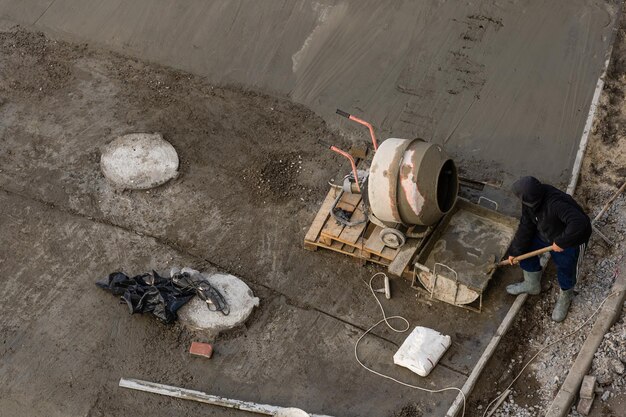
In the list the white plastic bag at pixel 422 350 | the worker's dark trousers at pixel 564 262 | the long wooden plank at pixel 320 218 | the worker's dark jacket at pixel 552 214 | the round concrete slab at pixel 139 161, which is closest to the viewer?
the worker's dark jacket at pixel 552 214

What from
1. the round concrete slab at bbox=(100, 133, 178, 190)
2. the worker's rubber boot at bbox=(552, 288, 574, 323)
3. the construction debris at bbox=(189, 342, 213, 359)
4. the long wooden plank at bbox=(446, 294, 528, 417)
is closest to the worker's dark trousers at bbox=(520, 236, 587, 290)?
the worker's rubber boot at bbox=(552, 288, 574, 323)

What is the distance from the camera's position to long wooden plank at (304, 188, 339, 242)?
9016 millimetres

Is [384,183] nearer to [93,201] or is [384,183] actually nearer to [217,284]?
[217,284]

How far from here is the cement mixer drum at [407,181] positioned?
8016mm

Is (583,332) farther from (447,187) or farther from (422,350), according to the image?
(447,187)

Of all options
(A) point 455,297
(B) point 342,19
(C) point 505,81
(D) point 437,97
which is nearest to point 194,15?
(B) point 342,19

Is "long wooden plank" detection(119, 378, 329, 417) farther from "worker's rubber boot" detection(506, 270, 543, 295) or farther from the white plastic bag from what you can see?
"worker's rubber boot" detection(506, 270, 543, 295)

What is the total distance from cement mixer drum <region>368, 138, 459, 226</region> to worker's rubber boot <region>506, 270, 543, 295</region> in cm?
122

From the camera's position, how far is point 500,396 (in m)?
7.74

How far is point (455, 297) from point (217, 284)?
2.87 metres

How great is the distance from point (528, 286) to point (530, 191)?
59.2 inches

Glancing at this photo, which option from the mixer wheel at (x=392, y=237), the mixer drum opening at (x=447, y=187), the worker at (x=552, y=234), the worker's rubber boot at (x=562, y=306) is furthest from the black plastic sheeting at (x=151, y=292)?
the worker's rubber boot at (x=562, y=306)

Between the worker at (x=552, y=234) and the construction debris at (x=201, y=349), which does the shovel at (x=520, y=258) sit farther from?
the construction debris at (x=201, y=349)

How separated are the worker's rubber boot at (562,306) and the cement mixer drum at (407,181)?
1.65m
